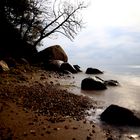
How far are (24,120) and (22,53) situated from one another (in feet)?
70.5

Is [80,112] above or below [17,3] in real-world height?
below

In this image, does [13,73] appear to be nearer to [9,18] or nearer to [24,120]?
[9,18]

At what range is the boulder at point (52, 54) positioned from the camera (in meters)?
31.9

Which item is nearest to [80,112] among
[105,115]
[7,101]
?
[105,115]

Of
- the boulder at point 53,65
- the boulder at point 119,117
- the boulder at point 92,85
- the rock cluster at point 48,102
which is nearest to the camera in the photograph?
the boulder at point 119,117

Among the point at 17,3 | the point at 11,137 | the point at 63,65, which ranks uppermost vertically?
the point at 17,3

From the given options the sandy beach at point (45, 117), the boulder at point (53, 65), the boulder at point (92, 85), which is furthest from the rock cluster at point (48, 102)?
the boulder at point (53, 65)

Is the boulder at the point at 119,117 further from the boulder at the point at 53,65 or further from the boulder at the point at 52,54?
the boulder at the point at 52,54

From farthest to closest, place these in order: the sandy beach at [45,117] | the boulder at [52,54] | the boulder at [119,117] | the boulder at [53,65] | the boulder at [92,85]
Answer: the boulder at [52,54] → the boulder at [53,65] → the boulder at [92,85] → the boulder at [119,117] → the sandy beach at [45,117]

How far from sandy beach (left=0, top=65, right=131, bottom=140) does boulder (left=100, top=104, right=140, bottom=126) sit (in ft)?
2.57

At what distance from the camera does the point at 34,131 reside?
29.7 ft

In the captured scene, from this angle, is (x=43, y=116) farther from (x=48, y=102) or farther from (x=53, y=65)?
(x=53, y=65)

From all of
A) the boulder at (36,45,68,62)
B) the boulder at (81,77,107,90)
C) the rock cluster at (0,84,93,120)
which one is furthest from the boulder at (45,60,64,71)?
the rock cluster at (0,84,93,120)

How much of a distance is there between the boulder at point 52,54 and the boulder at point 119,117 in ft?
66.7
